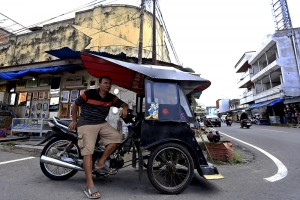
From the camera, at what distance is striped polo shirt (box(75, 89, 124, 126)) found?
3.73 m

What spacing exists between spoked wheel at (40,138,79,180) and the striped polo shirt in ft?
2.46

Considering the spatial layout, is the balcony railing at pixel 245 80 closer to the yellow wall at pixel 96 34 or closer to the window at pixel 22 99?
the yellow wall at pixel 96 34

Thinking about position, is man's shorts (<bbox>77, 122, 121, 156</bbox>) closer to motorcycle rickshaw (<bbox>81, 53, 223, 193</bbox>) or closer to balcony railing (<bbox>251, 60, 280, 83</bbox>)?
motorcycle rickshaw (<bbox>81, 53, 223, 193</bbox>)

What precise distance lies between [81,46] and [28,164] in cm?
968

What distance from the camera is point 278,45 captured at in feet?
92.4

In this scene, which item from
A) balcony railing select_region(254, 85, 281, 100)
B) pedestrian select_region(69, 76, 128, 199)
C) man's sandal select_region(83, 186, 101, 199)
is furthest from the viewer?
balcony railing select_region(254, 85, 281, 100)

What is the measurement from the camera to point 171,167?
3.60 meters

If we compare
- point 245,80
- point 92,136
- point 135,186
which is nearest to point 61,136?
point 92,136

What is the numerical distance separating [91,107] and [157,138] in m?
1.28

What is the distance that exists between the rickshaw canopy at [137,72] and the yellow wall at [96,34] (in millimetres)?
8663

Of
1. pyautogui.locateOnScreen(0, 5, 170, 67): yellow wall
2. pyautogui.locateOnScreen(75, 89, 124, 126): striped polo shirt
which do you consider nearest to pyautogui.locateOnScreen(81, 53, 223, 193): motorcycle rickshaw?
pyautogui.locateOnScreen(75, 89, 124, 126): striped polo shirt

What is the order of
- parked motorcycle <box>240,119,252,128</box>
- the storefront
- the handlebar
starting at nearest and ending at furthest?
the handlebar
parked motorcycle <box>240,119,252,128</box>
the storefront

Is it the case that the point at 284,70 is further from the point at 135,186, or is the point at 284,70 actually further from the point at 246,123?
the point at 135,186

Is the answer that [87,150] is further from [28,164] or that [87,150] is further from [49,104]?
[49,104]
